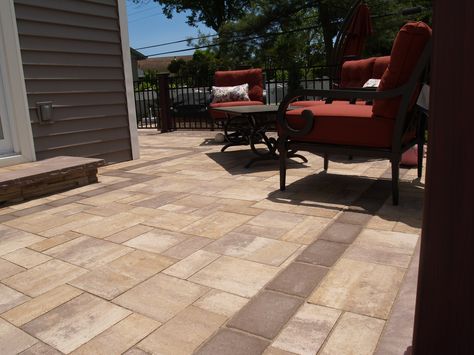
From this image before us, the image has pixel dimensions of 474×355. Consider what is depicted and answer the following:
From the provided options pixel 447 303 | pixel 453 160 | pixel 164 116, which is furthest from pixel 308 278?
pixel 164 116

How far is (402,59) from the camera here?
89.8 inches

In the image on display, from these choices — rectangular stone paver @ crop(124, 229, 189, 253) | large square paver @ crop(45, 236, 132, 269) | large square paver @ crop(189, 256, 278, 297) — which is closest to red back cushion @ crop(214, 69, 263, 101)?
rectangular stone paver @ crop(124, 229, 189, 253)

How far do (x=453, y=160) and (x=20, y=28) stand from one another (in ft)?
13.3

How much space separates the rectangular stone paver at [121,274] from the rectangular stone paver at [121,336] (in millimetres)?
219

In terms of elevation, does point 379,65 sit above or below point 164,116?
above

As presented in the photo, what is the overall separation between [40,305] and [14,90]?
109 inches

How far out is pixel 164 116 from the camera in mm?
8234

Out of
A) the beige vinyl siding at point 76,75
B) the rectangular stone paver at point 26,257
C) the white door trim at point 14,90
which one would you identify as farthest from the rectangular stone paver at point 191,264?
the beige vinyl siding at point 76,75

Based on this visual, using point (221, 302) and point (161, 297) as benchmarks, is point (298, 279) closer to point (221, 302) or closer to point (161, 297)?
point (221, 302)

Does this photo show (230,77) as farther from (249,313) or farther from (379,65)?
(249,313)

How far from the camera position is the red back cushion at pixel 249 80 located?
6.53 meters

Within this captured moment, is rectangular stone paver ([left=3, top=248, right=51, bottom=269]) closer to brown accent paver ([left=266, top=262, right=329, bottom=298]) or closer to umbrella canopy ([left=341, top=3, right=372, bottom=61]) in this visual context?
brown accent paver ([left=266, top=262, right=329, bottom=298])

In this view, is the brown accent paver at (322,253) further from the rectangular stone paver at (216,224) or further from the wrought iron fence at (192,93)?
the wrought iron fence at (192,93)

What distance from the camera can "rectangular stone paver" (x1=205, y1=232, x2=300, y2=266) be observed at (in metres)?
1.86
